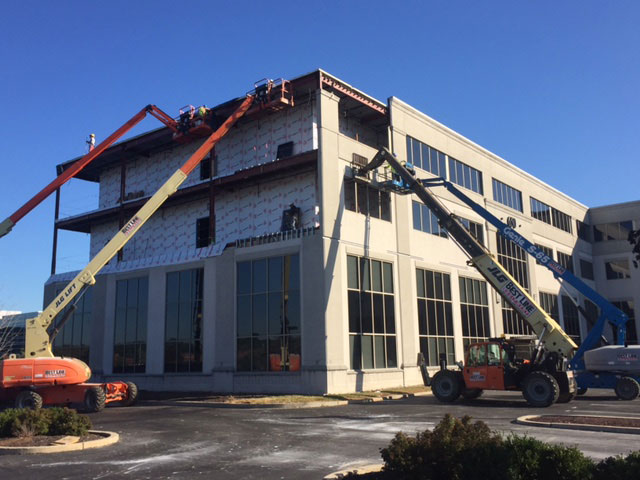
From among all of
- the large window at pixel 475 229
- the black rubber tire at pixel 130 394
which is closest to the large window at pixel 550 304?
the large window at pixel 475 229

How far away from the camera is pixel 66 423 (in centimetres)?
1449

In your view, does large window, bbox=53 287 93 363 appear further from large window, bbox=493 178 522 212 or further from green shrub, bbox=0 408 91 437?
large window, bbox=493 178 522 212

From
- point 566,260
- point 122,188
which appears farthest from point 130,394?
point 566,260

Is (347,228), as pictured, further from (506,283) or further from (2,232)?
(2,232)

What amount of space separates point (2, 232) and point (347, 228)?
17662mm

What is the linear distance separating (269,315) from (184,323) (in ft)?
21.5

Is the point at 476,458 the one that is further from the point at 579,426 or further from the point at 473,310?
the point at 473,310

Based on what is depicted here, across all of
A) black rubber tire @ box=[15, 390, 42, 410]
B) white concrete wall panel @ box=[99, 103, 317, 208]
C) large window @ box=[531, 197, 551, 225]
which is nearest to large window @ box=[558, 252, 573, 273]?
large window @ box=[531, 197, 551, 225]

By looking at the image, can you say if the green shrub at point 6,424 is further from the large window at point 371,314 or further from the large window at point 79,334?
the large window at point 79,334

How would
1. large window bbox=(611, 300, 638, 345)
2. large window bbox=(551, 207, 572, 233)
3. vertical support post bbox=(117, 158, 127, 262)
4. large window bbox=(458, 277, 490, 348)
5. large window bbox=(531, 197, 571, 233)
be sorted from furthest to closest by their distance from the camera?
large window bbox=(551, 207, 572, 233), large window bbox=(611, 300, 638, 345), large window bbox=(531, 197, 571, 233), vertical support post bbox=(117, 158, 127, 262), large window bbox=(458, 277, 490, 348)

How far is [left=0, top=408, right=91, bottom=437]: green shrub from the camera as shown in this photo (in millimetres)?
14084

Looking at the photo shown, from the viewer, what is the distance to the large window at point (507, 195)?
45656 millimetres

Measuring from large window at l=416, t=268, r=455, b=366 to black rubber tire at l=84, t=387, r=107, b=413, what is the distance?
17743mm

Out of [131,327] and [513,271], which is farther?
[513,271]
